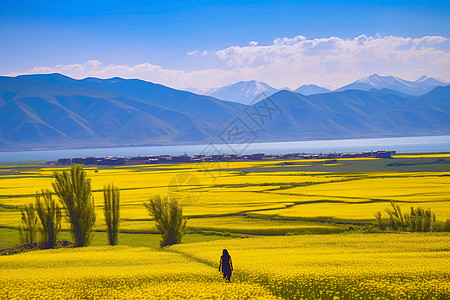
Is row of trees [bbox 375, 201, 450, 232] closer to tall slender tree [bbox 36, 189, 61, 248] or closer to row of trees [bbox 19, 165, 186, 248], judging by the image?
row of trees [bbox 19, 165, 186, 248]

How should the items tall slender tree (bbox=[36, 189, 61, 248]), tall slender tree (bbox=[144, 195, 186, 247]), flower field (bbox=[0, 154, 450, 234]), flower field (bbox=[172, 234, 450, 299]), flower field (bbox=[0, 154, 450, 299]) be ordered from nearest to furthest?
1. flower field (bbox=[172, 234, 450, 299])
2. flower field (bbox=[0, 154, 450, 299])
3. tall slender tree (bbox=[144, 195, 186, 247])
4. tall slender tree (bbox=[36, 189, 61, 248])
5. flower field (bbox=[0, 154, 450, 234])

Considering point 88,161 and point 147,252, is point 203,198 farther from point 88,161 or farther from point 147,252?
point 88,161

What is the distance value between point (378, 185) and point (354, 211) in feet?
81.2

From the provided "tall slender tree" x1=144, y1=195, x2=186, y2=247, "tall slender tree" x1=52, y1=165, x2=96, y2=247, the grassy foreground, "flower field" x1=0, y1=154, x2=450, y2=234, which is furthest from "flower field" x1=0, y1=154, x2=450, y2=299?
"tall slender tree" x1=52, y1=165, x2=96, y2=247

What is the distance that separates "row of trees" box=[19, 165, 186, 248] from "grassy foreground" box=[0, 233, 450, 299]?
384cm

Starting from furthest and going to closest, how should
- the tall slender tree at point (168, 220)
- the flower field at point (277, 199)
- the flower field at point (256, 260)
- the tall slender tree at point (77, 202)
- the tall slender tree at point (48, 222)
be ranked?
the flower field at point (277, 199)
the tall slender tree at point (77, 202)
the tall slender tree at point (48, 222)
the tall slender tree at point (168, 220)
the flower field at point (256, 260)

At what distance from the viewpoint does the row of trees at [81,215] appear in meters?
33.9

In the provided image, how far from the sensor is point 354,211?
1703 inches

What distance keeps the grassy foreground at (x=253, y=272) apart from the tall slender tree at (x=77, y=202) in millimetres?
4994

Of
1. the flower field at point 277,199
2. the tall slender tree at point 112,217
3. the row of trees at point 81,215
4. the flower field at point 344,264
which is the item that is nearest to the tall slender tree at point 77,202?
the row of trees at point 81,215

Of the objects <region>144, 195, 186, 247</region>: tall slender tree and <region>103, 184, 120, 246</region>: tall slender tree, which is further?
<region>103, 184, 120, 246</region>: tall slender tree

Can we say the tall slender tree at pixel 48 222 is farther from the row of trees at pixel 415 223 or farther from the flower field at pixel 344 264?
the row of trees at pixel 415 223

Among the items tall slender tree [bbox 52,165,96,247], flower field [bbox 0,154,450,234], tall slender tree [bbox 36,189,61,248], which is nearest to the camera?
tall slender tree [bbox 36,189,61,248]

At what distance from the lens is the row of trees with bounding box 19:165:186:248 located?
33906 mm
